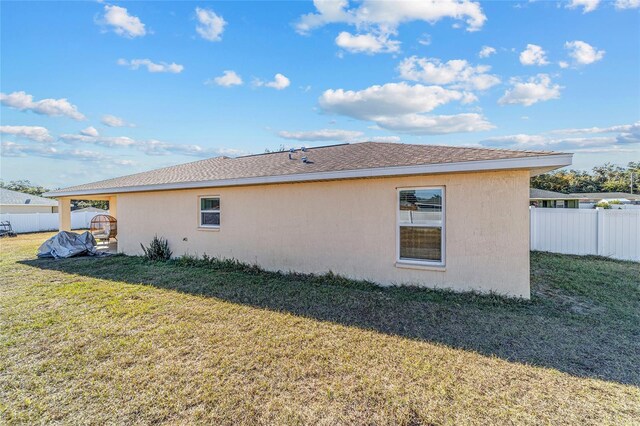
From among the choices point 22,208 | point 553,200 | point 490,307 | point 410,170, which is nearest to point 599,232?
point 490,307

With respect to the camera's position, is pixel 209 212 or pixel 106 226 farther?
pixel 106 226

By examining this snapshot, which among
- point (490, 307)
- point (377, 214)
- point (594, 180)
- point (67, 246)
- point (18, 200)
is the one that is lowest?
point (490, 307)

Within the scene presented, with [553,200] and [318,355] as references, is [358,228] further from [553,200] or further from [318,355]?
[553,200]

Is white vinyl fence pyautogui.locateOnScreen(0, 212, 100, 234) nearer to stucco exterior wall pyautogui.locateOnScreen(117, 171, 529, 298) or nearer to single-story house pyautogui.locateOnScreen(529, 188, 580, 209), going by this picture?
stucco exterior wall pyautogui.locateOnScreen(117, 171, 529, 298)

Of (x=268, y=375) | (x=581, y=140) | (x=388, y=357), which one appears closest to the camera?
(x=268, y=375)

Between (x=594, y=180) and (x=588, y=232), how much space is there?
168 feet

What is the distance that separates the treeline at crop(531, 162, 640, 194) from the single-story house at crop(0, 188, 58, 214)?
5456 cm

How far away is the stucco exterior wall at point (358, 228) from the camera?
18.7ft

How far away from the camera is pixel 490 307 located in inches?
208

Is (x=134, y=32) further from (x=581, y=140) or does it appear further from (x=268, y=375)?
(x=581, y=140)

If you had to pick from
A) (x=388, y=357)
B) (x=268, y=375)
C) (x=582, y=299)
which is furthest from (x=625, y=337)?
(x=268, y=375)

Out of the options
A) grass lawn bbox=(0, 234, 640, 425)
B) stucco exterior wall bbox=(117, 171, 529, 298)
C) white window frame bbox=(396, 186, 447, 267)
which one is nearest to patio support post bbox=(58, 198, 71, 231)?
stucco exterior wall bbox=(117, 171, 529, 298)

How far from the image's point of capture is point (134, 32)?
10.0 meters

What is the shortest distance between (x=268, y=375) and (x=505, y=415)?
2.29m
